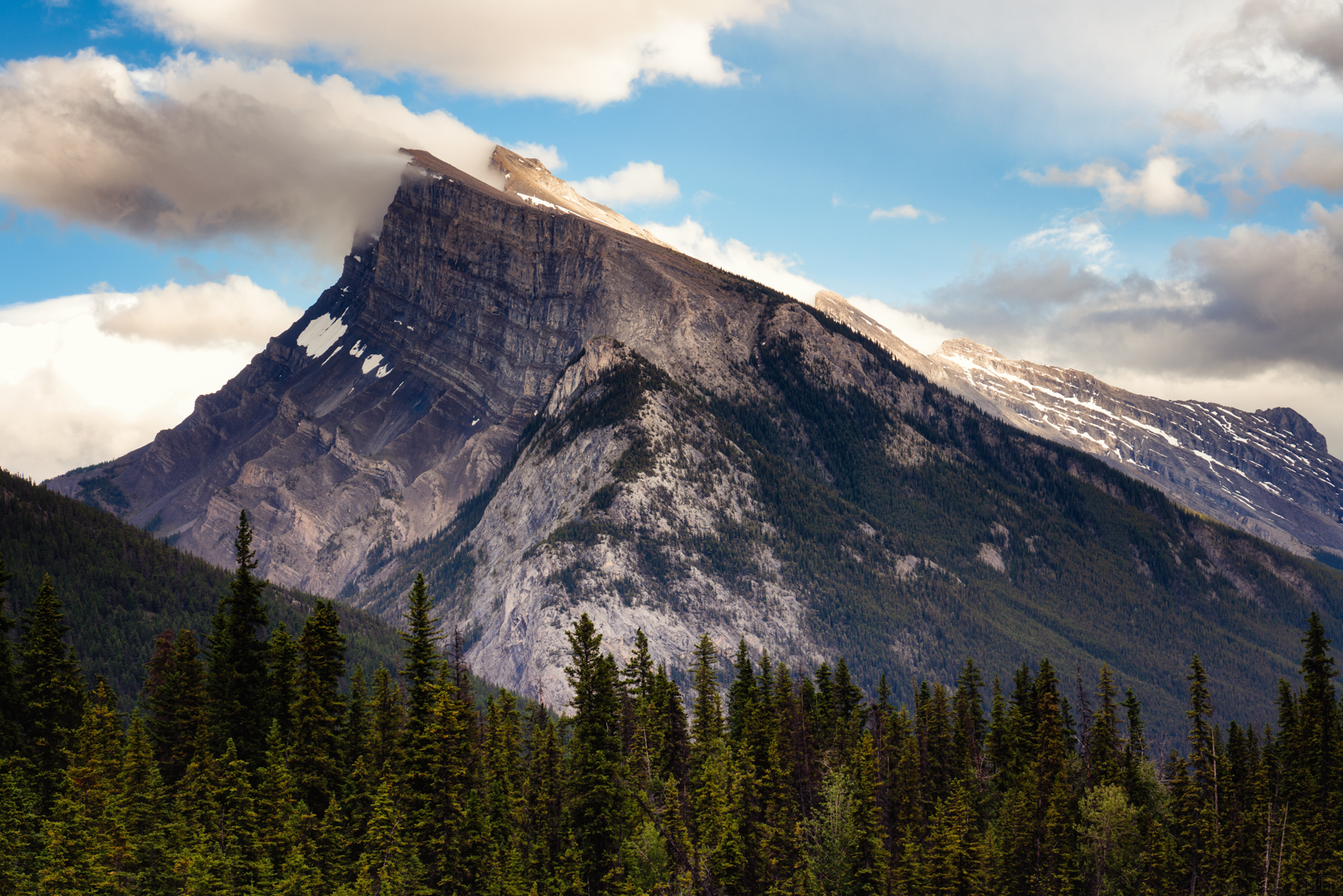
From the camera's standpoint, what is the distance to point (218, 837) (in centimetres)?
6662

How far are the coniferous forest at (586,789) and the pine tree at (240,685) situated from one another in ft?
0.52

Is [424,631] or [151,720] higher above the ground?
[424,631]

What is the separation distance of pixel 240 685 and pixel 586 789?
22.1 meters

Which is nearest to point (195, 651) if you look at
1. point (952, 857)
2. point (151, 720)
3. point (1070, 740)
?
point (151, 720)

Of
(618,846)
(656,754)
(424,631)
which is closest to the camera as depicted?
(424,631)

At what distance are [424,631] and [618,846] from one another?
59.5ft

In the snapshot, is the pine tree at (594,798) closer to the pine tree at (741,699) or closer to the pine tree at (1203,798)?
the pine tree at (741,699)

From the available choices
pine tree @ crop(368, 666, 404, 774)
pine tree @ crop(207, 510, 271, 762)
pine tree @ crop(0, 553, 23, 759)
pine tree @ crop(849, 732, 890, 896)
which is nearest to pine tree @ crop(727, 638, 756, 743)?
pine tree @ crop(849, 732, 890, 896)

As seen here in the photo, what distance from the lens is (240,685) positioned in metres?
74.8

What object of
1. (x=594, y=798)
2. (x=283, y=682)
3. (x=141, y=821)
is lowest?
(x=141, y=821)

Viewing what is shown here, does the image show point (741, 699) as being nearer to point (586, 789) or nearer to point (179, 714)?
point (586, 789)

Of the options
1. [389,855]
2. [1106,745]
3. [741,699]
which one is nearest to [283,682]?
[389,855]

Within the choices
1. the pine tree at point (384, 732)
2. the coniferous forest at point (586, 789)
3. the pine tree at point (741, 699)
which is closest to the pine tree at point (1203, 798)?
the coniferous forest at point (586, 789)

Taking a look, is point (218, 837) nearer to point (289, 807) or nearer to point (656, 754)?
point (289, 807)
